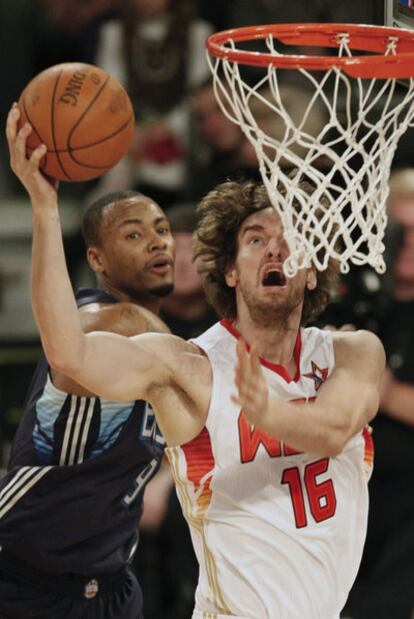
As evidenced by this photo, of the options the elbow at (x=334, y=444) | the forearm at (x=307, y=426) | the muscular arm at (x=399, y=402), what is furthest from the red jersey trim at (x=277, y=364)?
the muscular arm at (x=399, y=402)

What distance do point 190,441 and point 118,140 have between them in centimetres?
89

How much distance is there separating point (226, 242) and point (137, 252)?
702 mm

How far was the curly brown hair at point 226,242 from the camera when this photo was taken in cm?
385

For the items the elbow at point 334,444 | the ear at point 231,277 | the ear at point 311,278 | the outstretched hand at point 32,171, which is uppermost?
the outstretched hand at point 32,171

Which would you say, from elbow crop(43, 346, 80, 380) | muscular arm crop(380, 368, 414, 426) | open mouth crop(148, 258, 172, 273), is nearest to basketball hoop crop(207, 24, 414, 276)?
open mouth crop(148, 258, 172, 273)

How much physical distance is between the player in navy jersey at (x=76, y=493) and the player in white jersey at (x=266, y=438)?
54 cm

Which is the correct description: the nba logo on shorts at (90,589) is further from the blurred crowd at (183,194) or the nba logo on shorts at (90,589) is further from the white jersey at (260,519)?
the blurred crowd at (183,194)

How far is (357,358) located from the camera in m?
3.70

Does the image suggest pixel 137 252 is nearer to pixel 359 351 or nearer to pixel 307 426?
pixel 359 351

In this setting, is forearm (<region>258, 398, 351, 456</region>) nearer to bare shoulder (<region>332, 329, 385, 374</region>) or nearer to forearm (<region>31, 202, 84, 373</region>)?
bare shoulder (<region>332, 329, 385, 374</region>)

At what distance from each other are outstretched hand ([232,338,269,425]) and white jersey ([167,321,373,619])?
1.38 feet

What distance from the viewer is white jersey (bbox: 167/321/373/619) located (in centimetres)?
347

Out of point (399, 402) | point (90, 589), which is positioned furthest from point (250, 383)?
point (399, 402)

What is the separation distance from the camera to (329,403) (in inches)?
135
